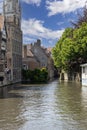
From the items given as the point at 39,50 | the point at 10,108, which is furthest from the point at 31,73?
the point at 10,108

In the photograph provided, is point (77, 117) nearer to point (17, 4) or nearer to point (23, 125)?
point (23, 125)

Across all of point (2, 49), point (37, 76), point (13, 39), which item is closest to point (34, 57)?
point (13, 39)

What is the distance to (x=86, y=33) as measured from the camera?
193 feet

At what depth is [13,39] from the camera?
243ft

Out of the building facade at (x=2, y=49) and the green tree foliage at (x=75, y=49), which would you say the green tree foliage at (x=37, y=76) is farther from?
the building facade at (x=2, y=49)

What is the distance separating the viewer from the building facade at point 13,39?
70.6 m

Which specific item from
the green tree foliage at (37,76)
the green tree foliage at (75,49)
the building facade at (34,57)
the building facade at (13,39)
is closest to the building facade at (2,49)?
Result: the building facade at (13,39)

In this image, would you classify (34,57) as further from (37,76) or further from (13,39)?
(37,76)

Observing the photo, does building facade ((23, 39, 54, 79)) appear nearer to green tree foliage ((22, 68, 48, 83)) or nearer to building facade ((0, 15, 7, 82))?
green tree foliage ((22, 68, 48, 83))

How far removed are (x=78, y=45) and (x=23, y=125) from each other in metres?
43.8

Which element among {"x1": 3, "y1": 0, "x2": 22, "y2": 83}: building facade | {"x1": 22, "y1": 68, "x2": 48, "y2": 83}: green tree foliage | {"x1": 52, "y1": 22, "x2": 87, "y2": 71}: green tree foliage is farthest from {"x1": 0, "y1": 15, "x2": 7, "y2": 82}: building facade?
{"x1": 22, "y1": 68, "x2": 48, "y2": 83}: green tree foliage

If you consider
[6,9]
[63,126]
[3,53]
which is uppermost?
[6,9]

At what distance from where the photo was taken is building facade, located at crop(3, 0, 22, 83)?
7055 centimetres

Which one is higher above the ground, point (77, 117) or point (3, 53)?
point (3, 53)
